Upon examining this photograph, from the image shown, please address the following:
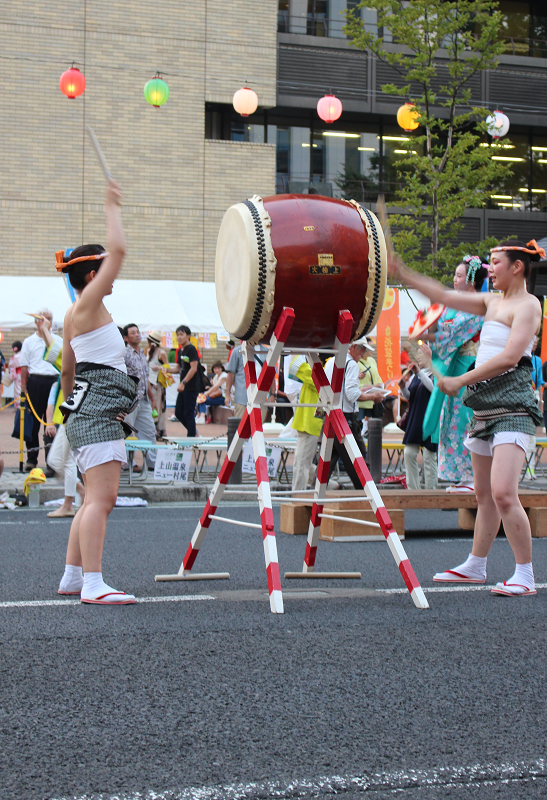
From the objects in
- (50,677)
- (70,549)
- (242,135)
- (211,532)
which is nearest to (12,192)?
(242,135)

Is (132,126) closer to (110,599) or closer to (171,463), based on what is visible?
(171,463)

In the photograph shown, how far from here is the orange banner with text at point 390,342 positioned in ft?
47.6

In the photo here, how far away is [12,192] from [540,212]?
1567 centimetres

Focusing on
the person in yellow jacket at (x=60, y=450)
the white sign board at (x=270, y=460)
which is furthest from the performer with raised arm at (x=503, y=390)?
the white sign board at (x=270, y=460)

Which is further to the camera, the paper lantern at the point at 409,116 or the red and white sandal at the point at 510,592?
the paper lantern at the point at 409,116

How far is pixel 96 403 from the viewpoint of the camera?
451 cm

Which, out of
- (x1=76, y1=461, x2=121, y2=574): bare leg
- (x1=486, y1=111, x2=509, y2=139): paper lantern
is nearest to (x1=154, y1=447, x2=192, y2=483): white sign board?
(x1=76, y1=461, x2=121, y2=574): bare leg

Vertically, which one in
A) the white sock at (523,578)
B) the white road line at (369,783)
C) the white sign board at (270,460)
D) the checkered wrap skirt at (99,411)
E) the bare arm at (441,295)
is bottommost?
the white sign board at (270,460)

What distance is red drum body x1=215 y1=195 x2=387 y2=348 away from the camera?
4590mm

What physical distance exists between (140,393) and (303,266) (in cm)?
605

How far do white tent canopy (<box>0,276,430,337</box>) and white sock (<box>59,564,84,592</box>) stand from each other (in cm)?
1106

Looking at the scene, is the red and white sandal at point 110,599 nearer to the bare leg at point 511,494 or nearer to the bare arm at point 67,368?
the bare arm at point 67,368

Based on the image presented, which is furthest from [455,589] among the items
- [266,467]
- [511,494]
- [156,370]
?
[156,370]

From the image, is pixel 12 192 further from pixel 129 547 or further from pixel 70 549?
pixel 70 549
